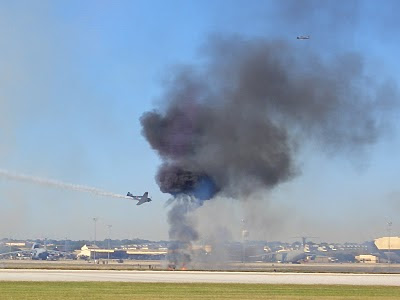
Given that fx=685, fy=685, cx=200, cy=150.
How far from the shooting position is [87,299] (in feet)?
142

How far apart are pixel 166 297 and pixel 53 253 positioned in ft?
509

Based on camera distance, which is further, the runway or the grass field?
the runway

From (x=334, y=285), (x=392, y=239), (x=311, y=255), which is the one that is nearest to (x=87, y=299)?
(x=334, y=285)

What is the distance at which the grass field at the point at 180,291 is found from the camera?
152 ft

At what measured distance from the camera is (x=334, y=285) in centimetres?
6025

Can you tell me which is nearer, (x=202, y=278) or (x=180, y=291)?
(x=180, y=291)

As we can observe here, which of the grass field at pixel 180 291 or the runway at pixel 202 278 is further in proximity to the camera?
the runway at pixel 202 278

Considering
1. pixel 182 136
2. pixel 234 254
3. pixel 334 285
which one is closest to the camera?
pixel 334 285

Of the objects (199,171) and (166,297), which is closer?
(166,297)

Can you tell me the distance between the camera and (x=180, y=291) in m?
51.0

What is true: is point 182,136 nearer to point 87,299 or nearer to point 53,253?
point 87,299

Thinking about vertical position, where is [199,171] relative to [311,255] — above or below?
above

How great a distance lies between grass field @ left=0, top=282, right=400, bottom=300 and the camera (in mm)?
46375

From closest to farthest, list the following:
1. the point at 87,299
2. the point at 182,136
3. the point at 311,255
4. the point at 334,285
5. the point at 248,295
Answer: the point at 87,299
the point at 248,295
the point at 334,285
the point at 182,136
the point at 311,255
